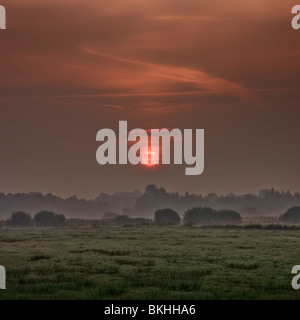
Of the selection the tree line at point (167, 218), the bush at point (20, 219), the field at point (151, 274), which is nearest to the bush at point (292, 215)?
the tree line at point (167, 218)

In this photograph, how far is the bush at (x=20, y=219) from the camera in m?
133

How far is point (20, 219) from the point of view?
134250mm

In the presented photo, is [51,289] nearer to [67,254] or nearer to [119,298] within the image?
[119,298]

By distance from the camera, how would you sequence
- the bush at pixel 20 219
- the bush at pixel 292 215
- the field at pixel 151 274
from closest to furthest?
the field at pixel 151 274
the bush at pixel 20 219
the bush at pixel 292 215

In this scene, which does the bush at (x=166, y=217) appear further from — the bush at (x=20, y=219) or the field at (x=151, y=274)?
the field at (x=151, y=274)

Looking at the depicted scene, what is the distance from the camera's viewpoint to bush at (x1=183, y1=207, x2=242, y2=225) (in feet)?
434

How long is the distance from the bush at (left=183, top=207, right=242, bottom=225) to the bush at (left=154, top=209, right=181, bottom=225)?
281 cm

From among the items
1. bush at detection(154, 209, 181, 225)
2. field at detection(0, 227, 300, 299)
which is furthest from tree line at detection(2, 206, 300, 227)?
field at detection(0, 227, 300, 299)

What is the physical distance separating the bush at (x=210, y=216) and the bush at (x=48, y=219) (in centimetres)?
3070

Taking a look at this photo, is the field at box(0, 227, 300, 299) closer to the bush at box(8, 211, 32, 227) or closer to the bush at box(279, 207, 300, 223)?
the bush at box(8, 211, 32, 227)

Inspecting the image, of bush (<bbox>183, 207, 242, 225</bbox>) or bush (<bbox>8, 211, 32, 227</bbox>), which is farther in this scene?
bush (<bbox>8, 211, 32, 227</bbox>)

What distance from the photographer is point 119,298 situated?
88.1ft

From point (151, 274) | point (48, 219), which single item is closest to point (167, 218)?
point (48, 219)
